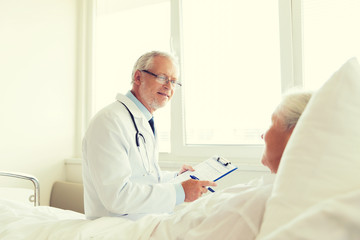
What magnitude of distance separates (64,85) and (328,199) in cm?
260

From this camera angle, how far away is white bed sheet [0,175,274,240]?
0.79m

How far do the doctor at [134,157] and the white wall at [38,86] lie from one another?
1.15m

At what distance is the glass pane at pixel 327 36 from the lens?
1865 millimetres

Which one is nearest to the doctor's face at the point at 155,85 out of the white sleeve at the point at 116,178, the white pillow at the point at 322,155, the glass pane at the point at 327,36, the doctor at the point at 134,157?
the doctor at the point at 134,157

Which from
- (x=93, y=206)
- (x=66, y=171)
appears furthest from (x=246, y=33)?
(x=66, y=171)

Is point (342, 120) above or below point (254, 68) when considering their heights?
below

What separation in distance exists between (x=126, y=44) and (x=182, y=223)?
7.14ft

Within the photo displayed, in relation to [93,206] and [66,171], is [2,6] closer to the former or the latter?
[66,171]

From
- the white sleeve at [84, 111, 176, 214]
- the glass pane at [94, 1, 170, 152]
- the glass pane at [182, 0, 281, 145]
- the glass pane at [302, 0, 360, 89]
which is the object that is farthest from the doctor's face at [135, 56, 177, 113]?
the glass pane at [302, 0, 360, 89]

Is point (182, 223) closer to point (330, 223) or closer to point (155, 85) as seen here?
point (330, 223)

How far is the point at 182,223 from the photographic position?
94 centimetres

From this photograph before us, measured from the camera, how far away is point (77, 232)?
105 centimetres

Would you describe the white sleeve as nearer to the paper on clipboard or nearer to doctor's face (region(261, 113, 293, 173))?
the paper on clipboard

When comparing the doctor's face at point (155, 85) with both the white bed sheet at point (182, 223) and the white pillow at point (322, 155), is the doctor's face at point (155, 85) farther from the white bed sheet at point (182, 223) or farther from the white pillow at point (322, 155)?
the white pillow at point (322, 155)
